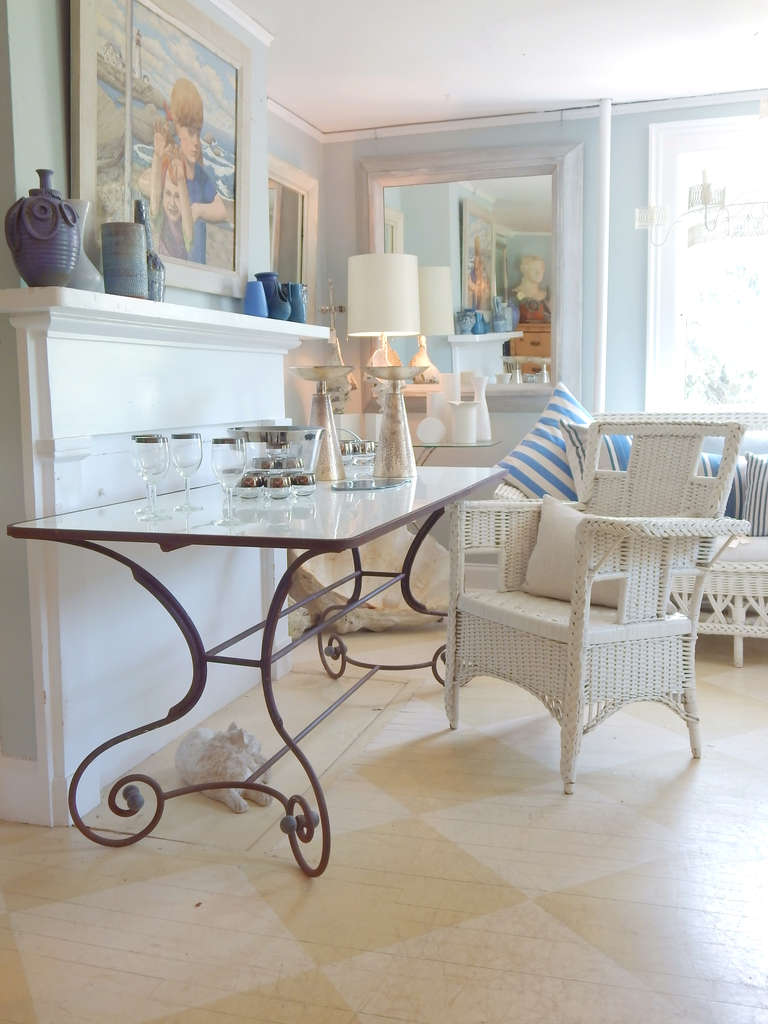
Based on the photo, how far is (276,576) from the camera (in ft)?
10.8

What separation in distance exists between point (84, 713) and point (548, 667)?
3.85 feet

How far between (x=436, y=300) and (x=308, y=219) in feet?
2.32

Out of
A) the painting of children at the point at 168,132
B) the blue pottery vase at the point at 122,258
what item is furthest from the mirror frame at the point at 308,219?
the blue pottery vase at the point at 122,258

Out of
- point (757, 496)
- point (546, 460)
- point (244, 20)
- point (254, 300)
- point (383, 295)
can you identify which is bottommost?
point (757, 496)

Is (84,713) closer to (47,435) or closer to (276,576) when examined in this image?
(47,435)

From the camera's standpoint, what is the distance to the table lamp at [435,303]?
14.3 feet

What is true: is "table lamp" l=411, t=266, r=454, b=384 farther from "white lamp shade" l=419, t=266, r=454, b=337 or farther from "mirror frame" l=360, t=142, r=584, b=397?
"mirror frame" l=360, t=142, r=584, b=397

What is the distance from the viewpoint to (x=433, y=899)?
5.97 feet

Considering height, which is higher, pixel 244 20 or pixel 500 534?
pixel 244 20

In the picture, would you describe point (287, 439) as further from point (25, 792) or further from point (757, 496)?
point (757, 496)

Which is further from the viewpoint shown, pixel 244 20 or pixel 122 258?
pixel 244 20

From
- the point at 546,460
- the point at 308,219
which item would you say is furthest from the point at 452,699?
the point at 308,219

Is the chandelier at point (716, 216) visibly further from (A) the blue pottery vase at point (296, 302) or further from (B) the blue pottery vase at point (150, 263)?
(B) the blue pottery vase at point (150, 263)

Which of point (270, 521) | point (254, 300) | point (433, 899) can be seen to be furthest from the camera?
point (254, 300)
